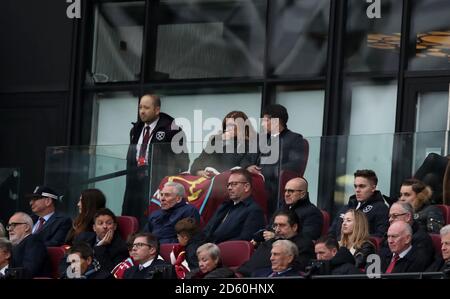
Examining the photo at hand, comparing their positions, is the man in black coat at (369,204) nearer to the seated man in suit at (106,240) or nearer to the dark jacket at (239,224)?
the dark jacket at (239,224)

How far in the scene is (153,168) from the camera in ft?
64.0

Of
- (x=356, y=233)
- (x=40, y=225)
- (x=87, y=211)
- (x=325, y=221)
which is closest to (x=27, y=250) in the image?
(x=87, y=211)

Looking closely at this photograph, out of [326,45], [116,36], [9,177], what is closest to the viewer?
[9,177]

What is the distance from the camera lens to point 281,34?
23.9m

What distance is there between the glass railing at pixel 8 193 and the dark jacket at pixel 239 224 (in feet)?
13.1

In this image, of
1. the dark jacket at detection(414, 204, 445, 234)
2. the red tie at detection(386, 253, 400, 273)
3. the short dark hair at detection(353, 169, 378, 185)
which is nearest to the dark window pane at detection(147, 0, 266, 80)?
the short dark hair at detection(353, 169, 378, 185)

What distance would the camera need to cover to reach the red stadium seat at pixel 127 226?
19.1m

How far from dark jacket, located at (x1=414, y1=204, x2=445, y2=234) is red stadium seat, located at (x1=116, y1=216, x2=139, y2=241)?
337 cm

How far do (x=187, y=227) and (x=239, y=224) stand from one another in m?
0.53

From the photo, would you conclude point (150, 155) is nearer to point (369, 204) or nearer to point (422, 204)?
point (369, 204)

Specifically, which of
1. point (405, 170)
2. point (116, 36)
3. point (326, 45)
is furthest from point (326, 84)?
point (405, 170)

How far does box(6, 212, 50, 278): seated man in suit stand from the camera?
62.4 ft

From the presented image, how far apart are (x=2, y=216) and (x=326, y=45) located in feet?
16.2
